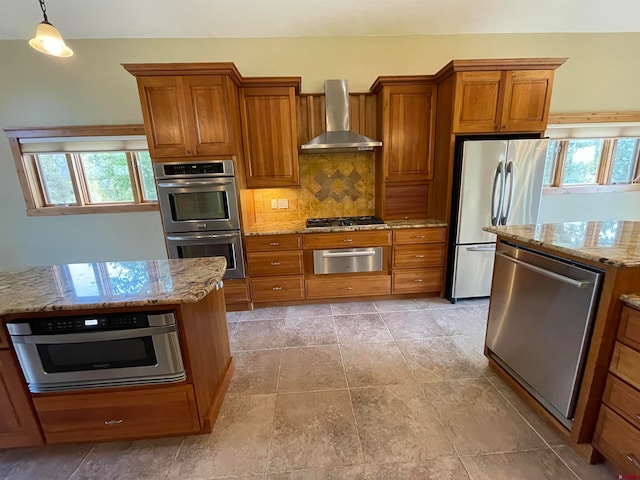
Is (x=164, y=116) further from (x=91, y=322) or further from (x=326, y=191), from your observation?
(x=91, y=322)

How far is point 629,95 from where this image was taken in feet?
10.9

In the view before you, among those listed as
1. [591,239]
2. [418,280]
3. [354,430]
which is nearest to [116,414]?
[354,430]

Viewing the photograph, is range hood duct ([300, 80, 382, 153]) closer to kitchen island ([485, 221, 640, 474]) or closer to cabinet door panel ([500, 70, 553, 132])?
cabinet door panel ([500, 70, 553, 132])

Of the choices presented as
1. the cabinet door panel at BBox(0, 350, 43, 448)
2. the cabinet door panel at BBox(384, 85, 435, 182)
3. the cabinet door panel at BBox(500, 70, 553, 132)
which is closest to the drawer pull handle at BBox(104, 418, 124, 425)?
the cabinet door panel at BBox(0, 350, 43, 448)

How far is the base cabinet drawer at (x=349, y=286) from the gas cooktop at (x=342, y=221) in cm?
61

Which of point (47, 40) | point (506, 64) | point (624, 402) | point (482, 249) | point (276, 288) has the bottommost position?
point (276, 288)

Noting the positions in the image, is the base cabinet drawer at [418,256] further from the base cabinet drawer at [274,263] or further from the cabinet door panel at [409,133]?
the base cabinet drawer at [274,263]

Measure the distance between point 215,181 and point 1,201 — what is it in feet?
9.82

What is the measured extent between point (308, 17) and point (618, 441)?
3.89 metres

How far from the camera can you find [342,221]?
3.20 m

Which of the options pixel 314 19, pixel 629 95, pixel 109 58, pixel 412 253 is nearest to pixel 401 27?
pixel 314 19

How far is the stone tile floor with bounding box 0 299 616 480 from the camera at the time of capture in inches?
50.4

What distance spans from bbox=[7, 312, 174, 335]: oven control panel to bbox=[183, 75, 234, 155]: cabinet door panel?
5.86 feet

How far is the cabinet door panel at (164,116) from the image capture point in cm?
238
